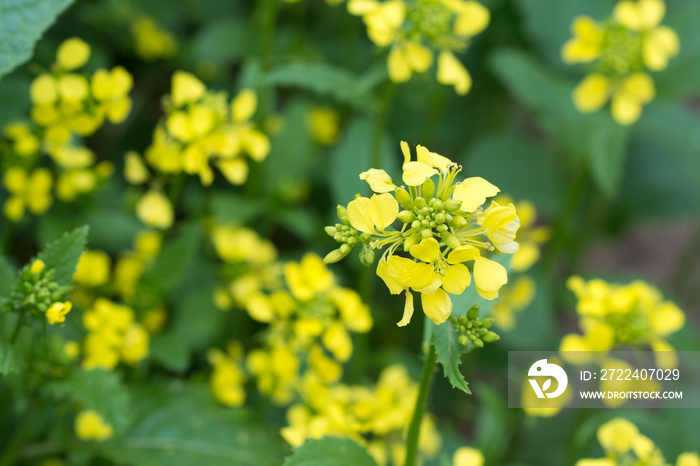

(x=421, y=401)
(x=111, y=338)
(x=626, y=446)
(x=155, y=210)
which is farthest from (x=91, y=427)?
(x=626, y=446)

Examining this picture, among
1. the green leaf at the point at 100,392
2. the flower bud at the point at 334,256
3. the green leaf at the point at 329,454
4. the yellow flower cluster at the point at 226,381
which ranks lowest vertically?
the green leaf at the point at 329,454

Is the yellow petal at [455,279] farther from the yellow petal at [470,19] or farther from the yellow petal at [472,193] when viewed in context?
the yellow petal at [470,19]

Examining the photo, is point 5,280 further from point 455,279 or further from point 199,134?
point 455,279

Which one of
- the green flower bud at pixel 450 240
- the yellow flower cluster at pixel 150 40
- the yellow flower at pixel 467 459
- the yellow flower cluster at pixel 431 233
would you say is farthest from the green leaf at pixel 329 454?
the yellow flower cluster at pixel 150 40

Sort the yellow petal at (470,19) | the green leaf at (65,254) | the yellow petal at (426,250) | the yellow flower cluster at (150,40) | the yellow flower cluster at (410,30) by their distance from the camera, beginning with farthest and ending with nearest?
the yellow flower cluster at (150,40)
the yellow petal at (470,19)
the yellow flower cluster at (410,30)
the green leaf at (65,254)
the yellow petal at (426,250)

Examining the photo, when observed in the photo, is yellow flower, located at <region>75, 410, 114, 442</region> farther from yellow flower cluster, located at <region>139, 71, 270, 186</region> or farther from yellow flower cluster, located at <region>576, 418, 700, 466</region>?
yellow flower cluster, located at <region>576, 418, 700, 466</region>

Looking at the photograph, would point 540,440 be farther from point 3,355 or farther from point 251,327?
point 3,355

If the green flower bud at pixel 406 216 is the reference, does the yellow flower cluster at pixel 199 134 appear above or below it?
above

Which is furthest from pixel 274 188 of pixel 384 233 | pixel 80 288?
pixel 384 233
